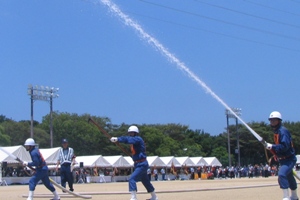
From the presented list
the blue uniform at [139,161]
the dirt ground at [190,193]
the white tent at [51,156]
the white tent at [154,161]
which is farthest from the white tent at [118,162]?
the blue uniform at [139,161]

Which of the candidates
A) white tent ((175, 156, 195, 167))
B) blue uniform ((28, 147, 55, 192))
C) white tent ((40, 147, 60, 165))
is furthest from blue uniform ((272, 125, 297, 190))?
white tent ((175, 156, 195, 167))

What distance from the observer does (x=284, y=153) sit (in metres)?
11.9

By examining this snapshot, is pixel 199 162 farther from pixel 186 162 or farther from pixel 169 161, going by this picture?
pixel 169 161

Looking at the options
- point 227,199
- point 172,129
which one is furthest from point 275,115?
point 172,129

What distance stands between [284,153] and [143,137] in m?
91.9

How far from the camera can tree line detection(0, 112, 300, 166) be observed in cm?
9712

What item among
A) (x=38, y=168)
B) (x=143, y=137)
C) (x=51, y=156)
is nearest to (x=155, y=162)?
(x=51, y=156)

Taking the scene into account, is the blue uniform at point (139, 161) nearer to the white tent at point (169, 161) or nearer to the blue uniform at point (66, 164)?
the blue uniform at point (66, 164)

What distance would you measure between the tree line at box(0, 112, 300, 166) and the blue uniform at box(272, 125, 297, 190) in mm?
73355

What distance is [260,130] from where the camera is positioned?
112 metres

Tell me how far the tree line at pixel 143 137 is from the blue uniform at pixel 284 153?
73355 mm

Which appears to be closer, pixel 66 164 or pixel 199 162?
pixel 66 164

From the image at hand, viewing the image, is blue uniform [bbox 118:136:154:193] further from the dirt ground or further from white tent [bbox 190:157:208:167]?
white tent [bbox 190:157:208:167]

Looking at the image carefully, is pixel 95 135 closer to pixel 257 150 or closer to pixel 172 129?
pixel 172 129
